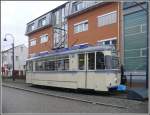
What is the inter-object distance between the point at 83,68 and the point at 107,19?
430 inches

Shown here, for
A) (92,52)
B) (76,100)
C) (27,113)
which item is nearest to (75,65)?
(92,52)

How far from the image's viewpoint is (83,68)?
18.1 m

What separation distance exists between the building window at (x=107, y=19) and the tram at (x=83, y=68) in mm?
8110

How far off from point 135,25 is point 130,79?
4.06 meters

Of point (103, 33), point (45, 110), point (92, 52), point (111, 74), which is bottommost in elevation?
point (45, 110)

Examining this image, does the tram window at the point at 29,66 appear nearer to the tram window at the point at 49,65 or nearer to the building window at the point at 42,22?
the tram window at the point at 49,65

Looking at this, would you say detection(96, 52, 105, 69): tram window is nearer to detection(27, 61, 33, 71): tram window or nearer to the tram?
the tram

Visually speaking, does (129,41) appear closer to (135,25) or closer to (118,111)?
(135,25)

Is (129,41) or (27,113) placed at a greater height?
(129,41)

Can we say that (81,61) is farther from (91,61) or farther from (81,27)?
(81,27)

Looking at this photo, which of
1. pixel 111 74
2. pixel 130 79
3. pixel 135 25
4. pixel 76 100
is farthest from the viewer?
pixel 135 25

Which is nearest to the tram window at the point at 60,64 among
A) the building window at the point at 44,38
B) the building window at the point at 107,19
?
the building window at the point at 44,38

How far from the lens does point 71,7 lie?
31.8 m

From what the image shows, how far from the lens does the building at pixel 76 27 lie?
76.0ft
